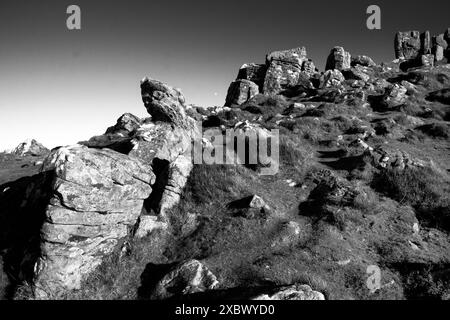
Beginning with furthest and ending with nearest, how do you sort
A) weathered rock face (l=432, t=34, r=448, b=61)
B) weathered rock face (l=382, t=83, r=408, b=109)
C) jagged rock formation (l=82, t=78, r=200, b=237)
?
weathered rock face (l=432, t=34, r=448, b=61) → weathered rock face (l=382, t=83, r=408, b=109) → jagged rock formation (l=82, t=78, r=200, b=237)

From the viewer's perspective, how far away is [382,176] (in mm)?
14500

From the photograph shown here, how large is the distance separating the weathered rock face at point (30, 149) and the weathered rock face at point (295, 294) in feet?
106

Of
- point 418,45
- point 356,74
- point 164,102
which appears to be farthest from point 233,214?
point 418,45

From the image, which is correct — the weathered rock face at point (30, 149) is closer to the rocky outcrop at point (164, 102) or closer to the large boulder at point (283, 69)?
the rocky outcrop at point (164, 102)

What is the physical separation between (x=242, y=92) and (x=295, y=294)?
1302 inches

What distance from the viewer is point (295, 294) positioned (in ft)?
23.9

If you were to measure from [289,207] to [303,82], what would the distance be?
102 ft

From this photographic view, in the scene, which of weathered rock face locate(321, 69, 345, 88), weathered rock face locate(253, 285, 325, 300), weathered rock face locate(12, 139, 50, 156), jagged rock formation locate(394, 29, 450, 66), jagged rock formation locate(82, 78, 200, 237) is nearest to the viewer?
weathered rock face locate(253, 285, 325, 300)

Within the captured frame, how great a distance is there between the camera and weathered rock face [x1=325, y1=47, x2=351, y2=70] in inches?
1748

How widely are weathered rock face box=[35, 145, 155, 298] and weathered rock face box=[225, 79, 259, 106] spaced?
27.9 m

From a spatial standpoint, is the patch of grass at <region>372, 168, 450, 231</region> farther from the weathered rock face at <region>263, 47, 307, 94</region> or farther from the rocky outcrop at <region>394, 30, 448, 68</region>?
the rocky outcrop at <region>394, 30, 448, 68</region>

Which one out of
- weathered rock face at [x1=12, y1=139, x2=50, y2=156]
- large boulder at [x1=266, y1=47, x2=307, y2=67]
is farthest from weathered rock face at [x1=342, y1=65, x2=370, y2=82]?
weathered rock face at [x1=12, y1=139, x2=50, y2=156]

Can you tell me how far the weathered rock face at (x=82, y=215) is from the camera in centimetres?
920
